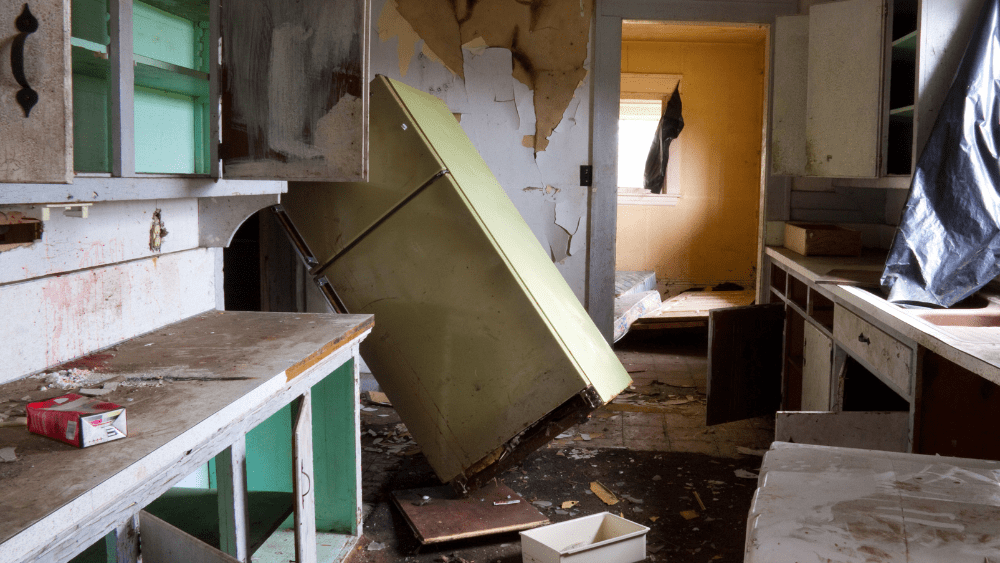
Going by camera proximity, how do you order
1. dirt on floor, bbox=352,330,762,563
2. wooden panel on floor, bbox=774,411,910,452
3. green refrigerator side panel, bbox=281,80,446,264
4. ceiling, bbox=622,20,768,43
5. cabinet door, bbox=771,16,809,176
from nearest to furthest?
1. wooden panel on floor, bbox=774,411,910,452
2. dirt on floor, bbox=352,330,762,563
3. green refrigerator side panel, bbox=281,80,446,264
4. cabinet door, bbox=771,16,809,176
5. ceiling, bbox=622,20,768,43

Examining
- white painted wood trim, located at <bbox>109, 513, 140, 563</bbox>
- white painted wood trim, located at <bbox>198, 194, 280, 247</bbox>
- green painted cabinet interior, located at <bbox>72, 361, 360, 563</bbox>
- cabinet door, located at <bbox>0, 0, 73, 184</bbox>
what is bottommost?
green painted cabinet interior, located at <bbox>72, 361, 360, 563</bbox>

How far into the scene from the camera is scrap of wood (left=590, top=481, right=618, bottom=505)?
303 centimetres

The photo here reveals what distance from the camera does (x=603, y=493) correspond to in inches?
122

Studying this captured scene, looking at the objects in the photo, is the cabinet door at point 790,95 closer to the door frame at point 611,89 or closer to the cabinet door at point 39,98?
the door frame at point 611,89

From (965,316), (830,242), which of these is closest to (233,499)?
(965,316)

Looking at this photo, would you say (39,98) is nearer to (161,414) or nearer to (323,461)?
(161,414)

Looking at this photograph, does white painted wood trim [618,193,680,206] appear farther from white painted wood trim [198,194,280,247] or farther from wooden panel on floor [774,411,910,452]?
white painted wood trim [198,194,280,247]

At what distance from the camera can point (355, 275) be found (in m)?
3.03

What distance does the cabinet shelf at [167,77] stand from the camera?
205 centimetres

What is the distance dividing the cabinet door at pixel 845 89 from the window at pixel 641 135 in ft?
12.1

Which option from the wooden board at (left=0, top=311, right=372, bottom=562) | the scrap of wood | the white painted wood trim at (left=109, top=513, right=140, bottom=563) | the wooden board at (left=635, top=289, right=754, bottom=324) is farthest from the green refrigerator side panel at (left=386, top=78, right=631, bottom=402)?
the wooden board at (left=635, top=289, right=754, bottom=324)

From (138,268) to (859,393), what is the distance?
2.69 metres

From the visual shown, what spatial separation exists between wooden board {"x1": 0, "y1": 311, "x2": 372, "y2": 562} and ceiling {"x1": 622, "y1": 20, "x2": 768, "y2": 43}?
5733mm

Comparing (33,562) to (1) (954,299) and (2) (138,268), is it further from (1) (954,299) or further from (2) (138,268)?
(1) (954,299)
